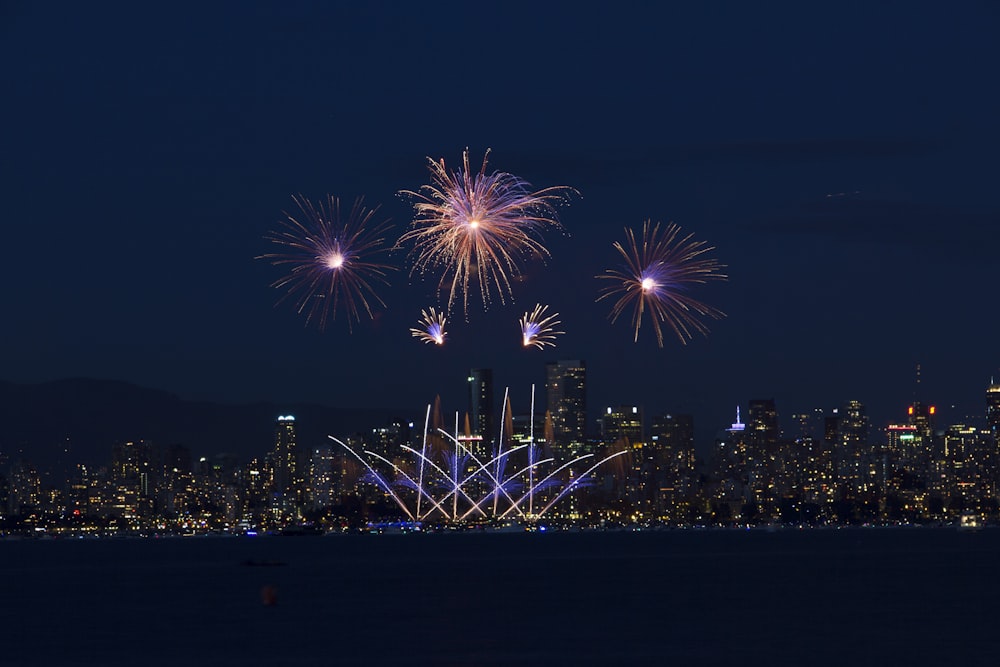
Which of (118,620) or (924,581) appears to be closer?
(118,620)

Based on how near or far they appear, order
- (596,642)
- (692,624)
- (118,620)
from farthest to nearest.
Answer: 1. (118,620)
2. (692,624)
3. (596,642)

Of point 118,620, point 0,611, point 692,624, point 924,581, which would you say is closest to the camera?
point 692,624

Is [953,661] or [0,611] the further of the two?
[0,611]

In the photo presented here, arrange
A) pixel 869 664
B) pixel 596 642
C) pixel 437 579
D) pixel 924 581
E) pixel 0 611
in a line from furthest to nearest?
1. pixel 437 579
2. pixel 924 581
3. pixel 0 611
4. pixel 596 642
5. pixel 869 664

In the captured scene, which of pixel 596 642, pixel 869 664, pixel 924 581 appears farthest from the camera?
pixel 924 581

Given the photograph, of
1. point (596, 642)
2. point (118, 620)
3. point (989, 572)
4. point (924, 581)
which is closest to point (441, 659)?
point (596, 642)

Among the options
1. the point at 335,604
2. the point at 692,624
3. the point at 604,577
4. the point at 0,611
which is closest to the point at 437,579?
the point at 604,577

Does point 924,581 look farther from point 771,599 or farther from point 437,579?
point 437,579

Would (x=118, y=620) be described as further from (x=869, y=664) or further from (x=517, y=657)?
(x=869, y=664)
